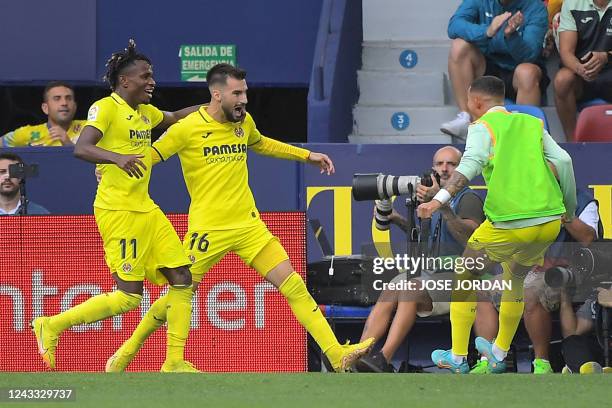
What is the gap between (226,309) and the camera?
1141 centimetres

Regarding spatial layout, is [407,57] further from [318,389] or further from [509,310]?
[318,389]

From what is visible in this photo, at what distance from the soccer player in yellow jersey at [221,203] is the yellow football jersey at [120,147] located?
0.80 feet

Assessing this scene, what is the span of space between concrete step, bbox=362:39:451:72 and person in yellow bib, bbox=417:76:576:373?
13.1 feet

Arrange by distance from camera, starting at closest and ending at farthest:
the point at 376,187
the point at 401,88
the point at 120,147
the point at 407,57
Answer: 1. the point at 120,147
2. the point at 376,187
3. the point at 401,88
4. the point at 407,57

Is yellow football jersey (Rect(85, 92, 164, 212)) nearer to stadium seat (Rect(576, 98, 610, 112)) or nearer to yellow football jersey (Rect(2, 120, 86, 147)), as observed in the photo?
yellow football jersey (Rect(2, 120, 86, 147))

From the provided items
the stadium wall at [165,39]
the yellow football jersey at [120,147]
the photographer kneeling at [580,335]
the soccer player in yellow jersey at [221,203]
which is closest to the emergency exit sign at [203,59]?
the stadium wall at [165,39]

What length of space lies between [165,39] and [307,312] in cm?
549

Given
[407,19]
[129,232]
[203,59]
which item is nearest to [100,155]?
[129,232]

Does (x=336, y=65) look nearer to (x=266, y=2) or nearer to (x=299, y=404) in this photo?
(x=266, y=2)

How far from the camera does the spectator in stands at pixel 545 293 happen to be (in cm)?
1082

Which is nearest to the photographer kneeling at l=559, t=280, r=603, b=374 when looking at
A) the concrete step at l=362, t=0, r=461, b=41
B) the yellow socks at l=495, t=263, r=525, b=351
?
the yellow socks at l=495, t=263, r=525, b=351

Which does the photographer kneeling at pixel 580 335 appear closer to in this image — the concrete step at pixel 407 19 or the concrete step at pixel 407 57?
the concrete step at pixel 407 57

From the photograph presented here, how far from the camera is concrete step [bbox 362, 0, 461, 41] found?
1495cm

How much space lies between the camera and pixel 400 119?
1420 cm
